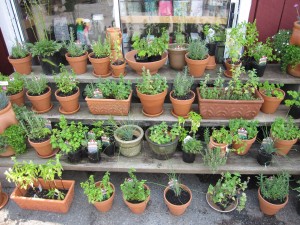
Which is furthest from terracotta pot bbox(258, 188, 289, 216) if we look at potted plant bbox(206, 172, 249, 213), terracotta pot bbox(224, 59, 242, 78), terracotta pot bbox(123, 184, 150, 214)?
terracotta pot bbox(224, 59, 242, 78)

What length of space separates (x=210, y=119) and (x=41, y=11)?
8.47 ft

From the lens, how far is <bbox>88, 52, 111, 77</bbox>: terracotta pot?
3.07m

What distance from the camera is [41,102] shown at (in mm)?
3084

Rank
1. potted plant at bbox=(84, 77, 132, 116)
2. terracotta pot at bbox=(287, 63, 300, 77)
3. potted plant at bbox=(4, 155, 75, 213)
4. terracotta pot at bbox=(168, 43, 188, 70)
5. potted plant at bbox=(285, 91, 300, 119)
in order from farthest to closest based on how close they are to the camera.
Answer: terracotta pot at bbox=(168, 43, 188, 70) < terracotta pot at bbox=(287, 63, 300, 77) < potted plant at bbox=(84, 77, 132, 116) < potted plant at bbox=(285, 91, 300, 119) < potted plant at bbox=(4, 155, 75, 213)

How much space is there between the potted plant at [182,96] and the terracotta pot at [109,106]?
1.69 feet

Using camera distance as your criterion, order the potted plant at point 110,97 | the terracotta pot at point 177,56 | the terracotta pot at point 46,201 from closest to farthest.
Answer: the terracotta pot at point 46,201, the potted plant at point 110,97, the terracotta pot at point 177,56

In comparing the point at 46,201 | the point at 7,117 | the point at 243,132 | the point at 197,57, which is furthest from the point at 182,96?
the point at 7,117

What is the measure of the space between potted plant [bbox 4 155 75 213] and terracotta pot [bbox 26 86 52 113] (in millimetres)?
668

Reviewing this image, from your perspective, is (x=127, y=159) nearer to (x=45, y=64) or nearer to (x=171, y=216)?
(x=171, y=216)

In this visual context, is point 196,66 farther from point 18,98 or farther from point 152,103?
point 18,98

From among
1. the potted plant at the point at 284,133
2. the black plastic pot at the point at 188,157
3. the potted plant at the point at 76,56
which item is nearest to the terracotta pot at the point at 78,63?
the potted plant at the point at 76,56

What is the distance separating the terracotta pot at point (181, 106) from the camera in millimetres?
2861

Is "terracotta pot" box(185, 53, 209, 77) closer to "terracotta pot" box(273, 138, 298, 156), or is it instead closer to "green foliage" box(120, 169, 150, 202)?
"terracotta pot" box(273, 138, 298, 156)

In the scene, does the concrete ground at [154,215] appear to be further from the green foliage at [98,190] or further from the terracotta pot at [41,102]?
the terracotta pot at [41,102]
